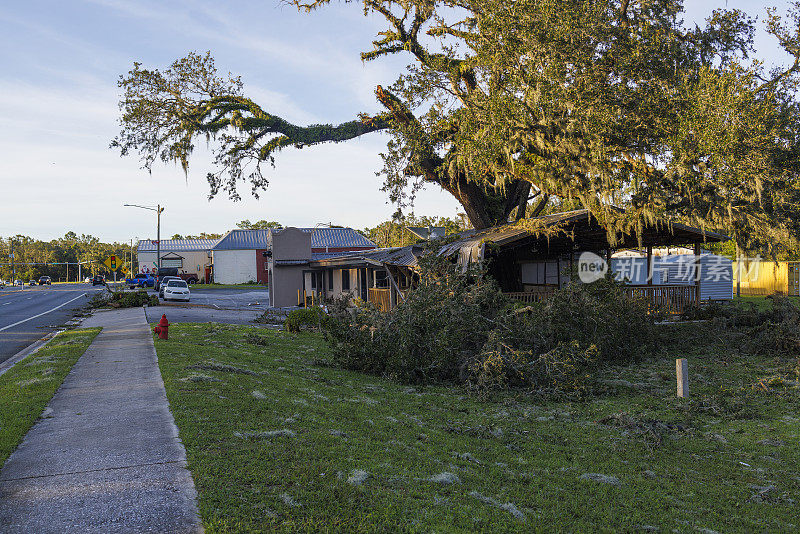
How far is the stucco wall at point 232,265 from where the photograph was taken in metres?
73.6

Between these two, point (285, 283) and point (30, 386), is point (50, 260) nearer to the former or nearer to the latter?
point (285, 283)

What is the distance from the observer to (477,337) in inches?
461

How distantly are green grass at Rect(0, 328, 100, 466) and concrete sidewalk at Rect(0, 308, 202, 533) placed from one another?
0.48ft

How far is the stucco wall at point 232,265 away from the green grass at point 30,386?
6028 cm

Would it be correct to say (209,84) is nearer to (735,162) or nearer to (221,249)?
(735,162)

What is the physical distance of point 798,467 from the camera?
647 cm

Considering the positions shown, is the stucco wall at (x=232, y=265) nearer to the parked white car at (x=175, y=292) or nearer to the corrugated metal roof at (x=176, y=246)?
the corrugated metal roof at (x=176, y=246)

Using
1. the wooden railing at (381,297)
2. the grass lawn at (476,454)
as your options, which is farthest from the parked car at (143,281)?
the grass lawn at (476,454)

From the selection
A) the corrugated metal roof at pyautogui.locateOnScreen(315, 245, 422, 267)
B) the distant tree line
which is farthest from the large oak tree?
the distant tree line

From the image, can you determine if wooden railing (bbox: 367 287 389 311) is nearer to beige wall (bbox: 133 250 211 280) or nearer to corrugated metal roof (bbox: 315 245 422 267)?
corrugated metal roof (bbox: 315 245 422 267)

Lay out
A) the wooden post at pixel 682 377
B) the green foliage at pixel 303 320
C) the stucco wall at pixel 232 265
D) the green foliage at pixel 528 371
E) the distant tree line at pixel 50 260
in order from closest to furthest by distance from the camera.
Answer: the wooden post at pixel 682 377 → the green foliage at pixel 528 371 → the green foliage at pixel 303 320 → the stucco wall at pixel 232 265 → the distant tree line at pixel 50 260

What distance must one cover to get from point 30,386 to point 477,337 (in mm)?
8161

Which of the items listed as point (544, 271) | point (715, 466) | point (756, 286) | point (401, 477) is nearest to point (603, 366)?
point (715, 466)

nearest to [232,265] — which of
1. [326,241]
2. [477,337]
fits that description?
[326,241]
